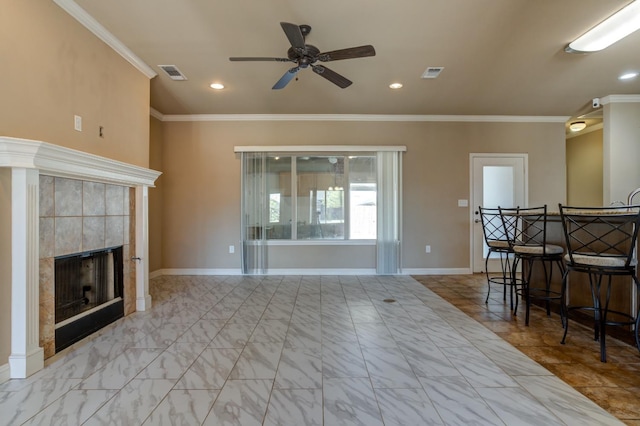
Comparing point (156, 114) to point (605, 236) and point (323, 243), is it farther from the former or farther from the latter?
point (605, 236)

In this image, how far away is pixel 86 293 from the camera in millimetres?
2822

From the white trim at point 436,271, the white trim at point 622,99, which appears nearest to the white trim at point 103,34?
the white trim at point 436,271

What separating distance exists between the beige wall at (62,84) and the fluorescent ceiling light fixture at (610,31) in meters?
4.54

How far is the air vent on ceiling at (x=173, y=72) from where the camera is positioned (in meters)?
3.54

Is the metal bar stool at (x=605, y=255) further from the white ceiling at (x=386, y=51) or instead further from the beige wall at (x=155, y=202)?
the beige wall at (x=155, y=202)

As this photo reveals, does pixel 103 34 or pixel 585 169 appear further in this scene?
pixel 585 169

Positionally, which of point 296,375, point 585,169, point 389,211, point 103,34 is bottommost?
point 296,375

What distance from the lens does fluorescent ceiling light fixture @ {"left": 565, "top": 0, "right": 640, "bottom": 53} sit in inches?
100

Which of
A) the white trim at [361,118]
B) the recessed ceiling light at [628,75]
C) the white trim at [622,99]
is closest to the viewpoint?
the recessed ceiling light at [628,75]

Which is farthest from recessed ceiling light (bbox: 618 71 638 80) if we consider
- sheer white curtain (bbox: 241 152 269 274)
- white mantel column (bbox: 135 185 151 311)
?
white mantel column (bbox: 135 185 151 311)

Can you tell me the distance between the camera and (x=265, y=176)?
204 inches

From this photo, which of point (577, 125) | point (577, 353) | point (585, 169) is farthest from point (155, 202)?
point (585, 169)

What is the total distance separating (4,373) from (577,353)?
3997 mm

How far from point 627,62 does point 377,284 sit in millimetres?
3960
